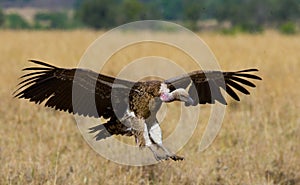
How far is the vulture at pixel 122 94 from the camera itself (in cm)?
402

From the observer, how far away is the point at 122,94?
4215 millimetres

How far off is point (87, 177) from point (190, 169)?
0.76m

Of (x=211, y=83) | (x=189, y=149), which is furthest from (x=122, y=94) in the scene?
(x=189, y=149)

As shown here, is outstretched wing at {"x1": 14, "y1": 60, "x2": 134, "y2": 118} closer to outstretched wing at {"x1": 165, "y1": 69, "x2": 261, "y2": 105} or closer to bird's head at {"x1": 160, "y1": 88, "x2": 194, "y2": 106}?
bird's head at {"x1": 160, "y1": 88, "x2": 194, "y2": 106}

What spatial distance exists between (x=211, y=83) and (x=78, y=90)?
0.92m

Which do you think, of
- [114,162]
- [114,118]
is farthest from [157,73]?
[114,118]

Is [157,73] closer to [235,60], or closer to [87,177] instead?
[235,60]

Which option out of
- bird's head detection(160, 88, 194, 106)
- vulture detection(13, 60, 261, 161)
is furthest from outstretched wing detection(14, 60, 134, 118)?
bird's head detection(160, 88, 194, 106)

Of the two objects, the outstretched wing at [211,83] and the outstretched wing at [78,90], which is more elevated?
the outstretched wing at [211,83]

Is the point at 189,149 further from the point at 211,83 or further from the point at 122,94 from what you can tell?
the point at 122,94

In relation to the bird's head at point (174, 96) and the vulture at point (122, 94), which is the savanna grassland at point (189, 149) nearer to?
the vulture at point (122, 94)

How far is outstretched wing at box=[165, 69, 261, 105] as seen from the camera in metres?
4.37

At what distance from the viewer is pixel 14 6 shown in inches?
330

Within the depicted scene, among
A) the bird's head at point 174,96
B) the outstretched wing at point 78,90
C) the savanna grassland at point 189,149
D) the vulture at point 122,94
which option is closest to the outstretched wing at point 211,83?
the vulture at point 122,94
